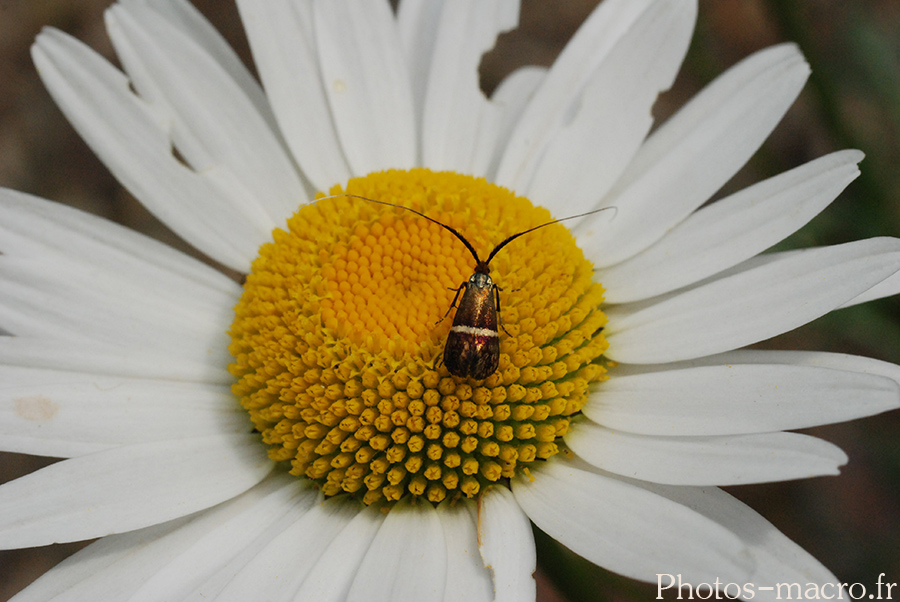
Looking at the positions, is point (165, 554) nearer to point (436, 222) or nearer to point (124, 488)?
point (124, 488)

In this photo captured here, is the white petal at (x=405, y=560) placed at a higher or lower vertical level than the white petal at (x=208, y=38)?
lower

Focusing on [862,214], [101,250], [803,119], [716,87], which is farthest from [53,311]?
[803,119]

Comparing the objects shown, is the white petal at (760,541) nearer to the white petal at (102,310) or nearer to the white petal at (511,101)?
the white petal at (511,101)

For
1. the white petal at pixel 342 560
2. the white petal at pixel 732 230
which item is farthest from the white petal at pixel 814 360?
the white petal at pixel 342 560

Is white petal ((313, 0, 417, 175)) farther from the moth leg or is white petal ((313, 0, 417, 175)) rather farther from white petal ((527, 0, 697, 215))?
the moth leg

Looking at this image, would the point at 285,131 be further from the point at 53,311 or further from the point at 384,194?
the point at 53,311

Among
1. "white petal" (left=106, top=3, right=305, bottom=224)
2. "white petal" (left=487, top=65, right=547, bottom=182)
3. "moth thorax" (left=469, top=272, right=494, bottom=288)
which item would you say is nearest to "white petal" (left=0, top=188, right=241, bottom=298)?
"white petal" (left=106, top=3, right=305, bottom=224)

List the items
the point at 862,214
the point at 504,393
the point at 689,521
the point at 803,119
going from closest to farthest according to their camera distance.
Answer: the point at 689,521 < the point at 504,393 < the point at 862,214 < the point at 803,119
